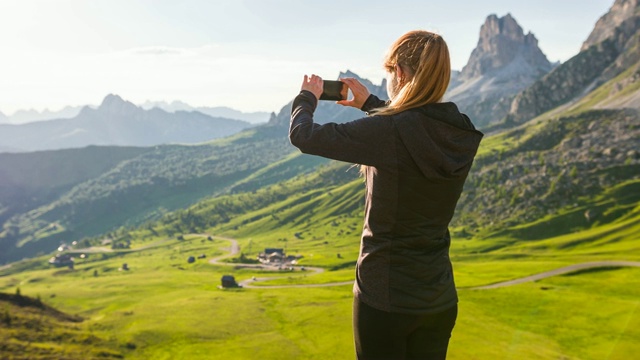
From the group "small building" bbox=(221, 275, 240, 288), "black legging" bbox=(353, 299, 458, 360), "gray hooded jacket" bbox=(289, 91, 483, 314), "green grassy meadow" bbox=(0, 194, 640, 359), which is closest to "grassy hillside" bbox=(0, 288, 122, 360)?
"green grassy meadow" bbox=(0, 194, 640, 359)

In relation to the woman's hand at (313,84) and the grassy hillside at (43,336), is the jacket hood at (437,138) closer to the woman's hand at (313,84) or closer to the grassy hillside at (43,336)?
the woman's hand at (313,84)

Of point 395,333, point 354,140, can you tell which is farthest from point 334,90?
point 395,333

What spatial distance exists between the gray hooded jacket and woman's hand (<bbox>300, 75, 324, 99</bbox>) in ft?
1.10

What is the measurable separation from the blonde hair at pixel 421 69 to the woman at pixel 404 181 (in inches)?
0.4

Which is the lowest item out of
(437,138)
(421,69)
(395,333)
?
(395,333)

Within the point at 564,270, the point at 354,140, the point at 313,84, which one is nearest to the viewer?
the point at 354,140

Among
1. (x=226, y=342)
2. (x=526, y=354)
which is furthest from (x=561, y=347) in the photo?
(x=226, y=342)

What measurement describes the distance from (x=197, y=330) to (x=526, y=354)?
183 ft

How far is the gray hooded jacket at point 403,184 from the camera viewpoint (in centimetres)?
556

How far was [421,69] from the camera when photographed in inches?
222

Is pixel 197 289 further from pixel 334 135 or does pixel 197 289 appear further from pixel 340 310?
pixel 334 135

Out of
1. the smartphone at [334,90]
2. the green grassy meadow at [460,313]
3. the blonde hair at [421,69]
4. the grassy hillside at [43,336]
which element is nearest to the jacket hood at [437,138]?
the blonde hair at [421,69]

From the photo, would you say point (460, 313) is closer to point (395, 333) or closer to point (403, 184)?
point (395, 333)

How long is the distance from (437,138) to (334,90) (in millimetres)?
1736
